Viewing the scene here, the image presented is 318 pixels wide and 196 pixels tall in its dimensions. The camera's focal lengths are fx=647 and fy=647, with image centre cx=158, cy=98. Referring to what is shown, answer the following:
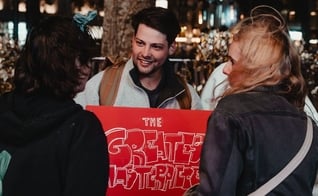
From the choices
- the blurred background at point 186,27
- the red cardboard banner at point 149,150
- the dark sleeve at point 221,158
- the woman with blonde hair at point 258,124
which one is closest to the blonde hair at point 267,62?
the woman with blonde hair at point 258,124

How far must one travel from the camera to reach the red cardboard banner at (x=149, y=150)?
298cm

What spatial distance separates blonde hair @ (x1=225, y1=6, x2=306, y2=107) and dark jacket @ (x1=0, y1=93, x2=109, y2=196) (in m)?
0.51

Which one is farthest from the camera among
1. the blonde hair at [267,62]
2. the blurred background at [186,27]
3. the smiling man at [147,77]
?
the blurred background at [186,27]

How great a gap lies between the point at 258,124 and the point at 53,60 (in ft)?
2.31

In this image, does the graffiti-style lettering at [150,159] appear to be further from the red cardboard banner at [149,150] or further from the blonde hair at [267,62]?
the blonde hair at [267,62]

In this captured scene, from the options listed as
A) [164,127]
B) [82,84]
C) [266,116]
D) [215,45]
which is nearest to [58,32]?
[82,84]

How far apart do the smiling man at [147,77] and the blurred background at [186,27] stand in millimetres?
1292

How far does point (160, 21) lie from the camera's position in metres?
3.28

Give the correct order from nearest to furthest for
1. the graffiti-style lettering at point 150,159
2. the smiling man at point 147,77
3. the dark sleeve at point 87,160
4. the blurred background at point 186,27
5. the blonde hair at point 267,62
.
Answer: the dark sleeve at point 87,160
the blonde hair at point 267,62
the graffiti-style lettering at point 150,159
the smiling man at point 147,77
the blurred background at point 186,27

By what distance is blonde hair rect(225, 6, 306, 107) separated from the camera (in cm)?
218

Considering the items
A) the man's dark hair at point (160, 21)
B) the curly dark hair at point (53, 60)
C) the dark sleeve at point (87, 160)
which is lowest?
the dark sleeve at point (87, 160)

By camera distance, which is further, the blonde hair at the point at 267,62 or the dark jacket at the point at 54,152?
the blonde hair at the point at 267,62

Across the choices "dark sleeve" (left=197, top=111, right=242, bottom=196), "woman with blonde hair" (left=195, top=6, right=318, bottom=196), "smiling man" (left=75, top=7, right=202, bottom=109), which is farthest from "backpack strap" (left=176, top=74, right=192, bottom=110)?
"dark sleeve" (left=197, top=111, right=242, bottom=196)

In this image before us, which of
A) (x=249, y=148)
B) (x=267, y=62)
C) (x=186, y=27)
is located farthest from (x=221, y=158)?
(x=186, y=27)
